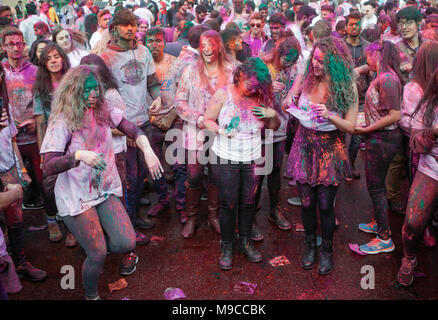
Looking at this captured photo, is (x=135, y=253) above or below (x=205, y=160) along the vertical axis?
below

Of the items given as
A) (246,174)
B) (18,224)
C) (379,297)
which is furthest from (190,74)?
(379,297)

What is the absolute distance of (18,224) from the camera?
3.71 meters

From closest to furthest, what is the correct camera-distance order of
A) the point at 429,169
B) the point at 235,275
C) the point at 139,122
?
1. the point at 429,169
2. the point at 235,275
3. the point at 139,122

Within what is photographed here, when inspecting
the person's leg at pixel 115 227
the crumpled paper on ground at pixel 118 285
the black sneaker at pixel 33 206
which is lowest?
the crumpled paper on ground at pixel 118 285

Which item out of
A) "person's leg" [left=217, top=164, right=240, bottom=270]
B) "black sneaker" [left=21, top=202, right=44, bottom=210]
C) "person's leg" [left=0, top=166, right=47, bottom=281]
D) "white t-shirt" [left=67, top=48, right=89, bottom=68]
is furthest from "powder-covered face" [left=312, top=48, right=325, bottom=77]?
"black sneaker" [left=21, top=202, right=44, bottom=210]

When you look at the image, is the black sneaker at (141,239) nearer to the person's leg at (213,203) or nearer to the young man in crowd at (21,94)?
the person's leg at (213,203)

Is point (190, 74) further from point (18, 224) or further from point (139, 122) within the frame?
point (18, 224)

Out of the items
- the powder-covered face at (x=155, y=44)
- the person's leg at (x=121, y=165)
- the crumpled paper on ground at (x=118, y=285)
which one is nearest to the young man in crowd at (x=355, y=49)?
the powder-covered face at (x=155, y=44)

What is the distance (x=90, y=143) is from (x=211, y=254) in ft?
5.88

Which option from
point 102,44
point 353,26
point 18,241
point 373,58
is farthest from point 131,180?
point 353,26

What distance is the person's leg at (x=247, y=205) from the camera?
3701 millimetres

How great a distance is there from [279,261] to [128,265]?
58.7 inches

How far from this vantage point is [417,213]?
3330 millimetres

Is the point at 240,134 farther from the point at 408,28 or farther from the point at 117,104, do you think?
the point at 408,28
